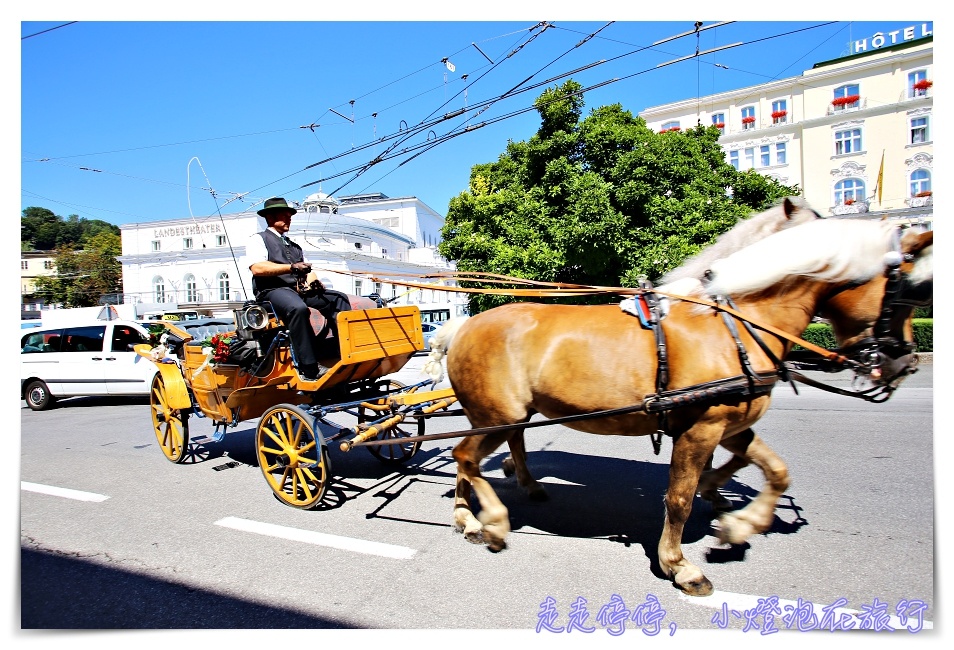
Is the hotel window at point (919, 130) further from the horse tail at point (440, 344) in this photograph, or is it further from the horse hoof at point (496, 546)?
the horse hoof at point (496, 546)

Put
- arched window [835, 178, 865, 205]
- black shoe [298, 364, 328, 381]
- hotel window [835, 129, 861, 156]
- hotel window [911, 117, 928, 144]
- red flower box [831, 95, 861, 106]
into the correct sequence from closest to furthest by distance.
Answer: black shoe [298, 364, 328, 381] < hotel window [911, 117, 928, 144] < red flower box [831, 95, 861, 106] < arched window [835, 178, 865, 205] < hotel window [835, 129, 861, 156]

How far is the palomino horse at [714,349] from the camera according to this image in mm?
2873

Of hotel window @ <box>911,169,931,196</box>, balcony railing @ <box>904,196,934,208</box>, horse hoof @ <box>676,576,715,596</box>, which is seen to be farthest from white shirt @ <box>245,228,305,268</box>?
hotel window @ <box>911,169,931,196</box>

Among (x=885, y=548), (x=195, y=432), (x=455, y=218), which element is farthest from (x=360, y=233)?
(x=885, y=548)

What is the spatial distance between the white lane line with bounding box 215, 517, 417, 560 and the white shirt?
2.07 m

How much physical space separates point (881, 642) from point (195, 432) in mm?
7690

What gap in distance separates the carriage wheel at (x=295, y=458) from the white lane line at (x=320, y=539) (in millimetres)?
334

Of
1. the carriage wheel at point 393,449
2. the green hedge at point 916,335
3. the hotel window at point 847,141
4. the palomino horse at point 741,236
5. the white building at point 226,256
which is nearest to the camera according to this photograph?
the palomino horse at point 741,236

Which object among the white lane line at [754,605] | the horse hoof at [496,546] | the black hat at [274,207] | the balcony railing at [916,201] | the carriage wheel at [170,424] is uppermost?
the balcony railing at [916,201]

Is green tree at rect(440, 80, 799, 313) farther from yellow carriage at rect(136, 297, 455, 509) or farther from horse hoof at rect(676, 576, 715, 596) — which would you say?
horse hoof at rect(676, 576, 715, 596)

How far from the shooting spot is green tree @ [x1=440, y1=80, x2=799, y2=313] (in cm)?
1239

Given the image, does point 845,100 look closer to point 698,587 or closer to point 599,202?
point 599,202

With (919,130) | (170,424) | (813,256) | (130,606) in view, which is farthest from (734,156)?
(130,606)

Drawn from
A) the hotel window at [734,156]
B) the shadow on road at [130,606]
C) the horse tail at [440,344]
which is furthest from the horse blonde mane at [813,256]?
the hotel window at [734,156]
